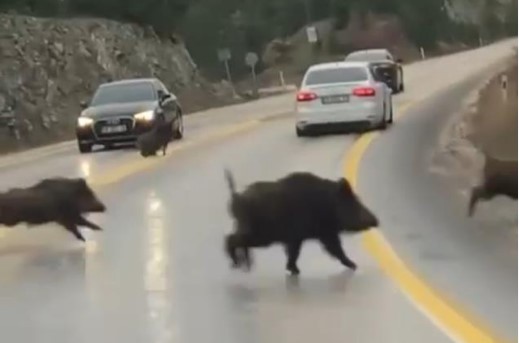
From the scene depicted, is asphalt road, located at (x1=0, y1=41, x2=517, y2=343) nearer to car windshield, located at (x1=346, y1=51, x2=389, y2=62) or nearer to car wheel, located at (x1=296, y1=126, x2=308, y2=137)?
car wheel, located at (x1=296, y1=126, x2=308, y2=137)

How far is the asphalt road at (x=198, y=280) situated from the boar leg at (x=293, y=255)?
115 mm

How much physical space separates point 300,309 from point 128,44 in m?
50.3

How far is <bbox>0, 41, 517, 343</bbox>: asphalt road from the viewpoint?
10.7 meters

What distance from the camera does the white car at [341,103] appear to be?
3344 cm

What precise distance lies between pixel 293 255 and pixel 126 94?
2234 cm

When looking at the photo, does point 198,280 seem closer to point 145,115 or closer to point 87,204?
point 87,204

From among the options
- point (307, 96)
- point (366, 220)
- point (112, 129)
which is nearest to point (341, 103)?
point (307, 96)

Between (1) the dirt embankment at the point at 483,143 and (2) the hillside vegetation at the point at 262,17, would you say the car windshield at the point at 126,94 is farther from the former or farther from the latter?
(2) the hillside vegetation at the point at 262,17

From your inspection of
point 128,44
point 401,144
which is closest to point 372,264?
point 401,144

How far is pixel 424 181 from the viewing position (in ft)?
73.9

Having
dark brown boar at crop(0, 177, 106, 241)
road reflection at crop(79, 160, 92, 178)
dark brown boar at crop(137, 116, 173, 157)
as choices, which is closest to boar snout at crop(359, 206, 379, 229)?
dark brown boar at crop(0, 177, 106, 241)

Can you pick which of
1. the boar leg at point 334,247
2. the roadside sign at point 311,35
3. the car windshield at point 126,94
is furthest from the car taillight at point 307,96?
the roadside sign at point 311,35

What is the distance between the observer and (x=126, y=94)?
115 feet

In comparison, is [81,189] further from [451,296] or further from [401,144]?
[401,144]
